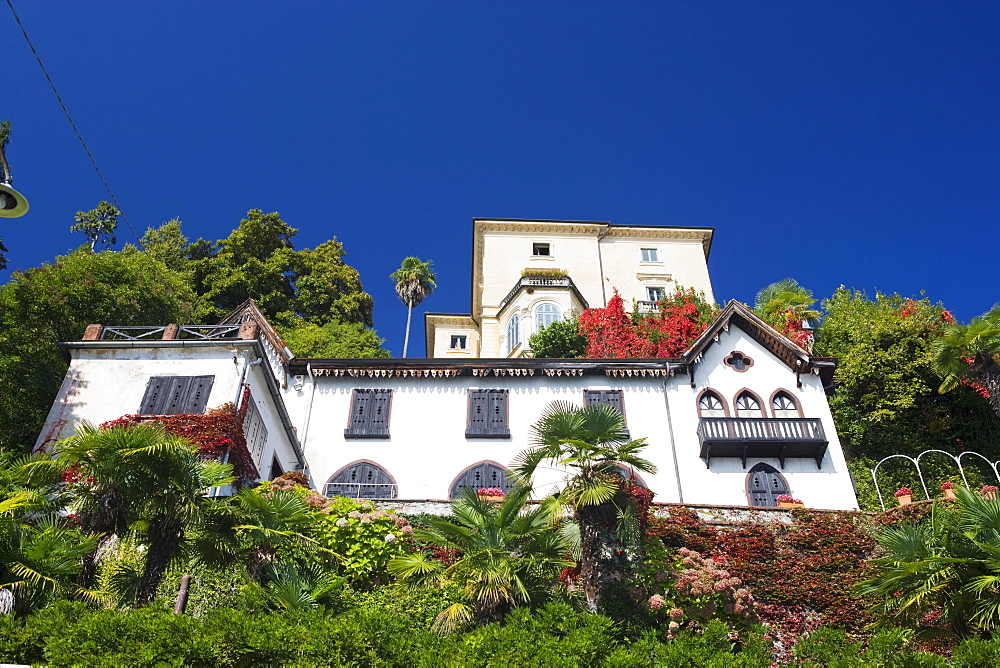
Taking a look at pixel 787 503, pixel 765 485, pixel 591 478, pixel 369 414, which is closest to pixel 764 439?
pixel 765 485

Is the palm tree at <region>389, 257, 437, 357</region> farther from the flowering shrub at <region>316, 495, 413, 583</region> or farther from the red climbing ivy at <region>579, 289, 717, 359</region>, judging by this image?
the flowering shrub at <region>316, 495, 413, 583</region>

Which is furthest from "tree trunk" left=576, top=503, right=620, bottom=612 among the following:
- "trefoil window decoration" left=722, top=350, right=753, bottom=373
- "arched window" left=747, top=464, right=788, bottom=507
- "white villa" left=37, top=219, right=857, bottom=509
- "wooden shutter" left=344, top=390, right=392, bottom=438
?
"trefoil window decoration" left=722, top=350, right=753, bottom=373

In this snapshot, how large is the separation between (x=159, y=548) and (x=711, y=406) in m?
18.3

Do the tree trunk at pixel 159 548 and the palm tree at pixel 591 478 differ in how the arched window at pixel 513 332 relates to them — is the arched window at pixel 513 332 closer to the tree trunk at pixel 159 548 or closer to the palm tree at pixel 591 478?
the palm tree at pixel 591 478

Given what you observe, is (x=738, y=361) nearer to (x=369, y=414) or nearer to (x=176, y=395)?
(x=369, y=414)

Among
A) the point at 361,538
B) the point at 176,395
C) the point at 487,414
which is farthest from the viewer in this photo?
the point at 487,414

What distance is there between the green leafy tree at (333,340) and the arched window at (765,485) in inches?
797

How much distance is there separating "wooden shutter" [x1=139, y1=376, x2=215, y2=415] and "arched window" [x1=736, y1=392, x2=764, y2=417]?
54.5ft

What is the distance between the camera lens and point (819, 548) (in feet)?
59.2

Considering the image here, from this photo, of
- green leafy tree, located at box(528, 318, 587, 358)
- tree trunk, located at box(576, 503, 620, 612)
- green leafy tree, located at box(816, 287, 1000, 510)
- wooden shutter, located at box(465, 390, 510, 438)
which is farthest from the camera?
green leafy tree, located at box(528, 318, 587, 358)

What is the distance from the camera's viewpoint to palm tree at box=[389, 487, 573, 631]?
42.7 ft

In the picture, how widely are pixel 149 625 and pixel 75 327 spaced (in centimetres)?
1902

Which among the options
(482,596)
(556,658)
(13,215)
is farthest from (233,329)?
(556,658)

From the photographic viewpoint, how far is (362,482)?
24.0 meters
